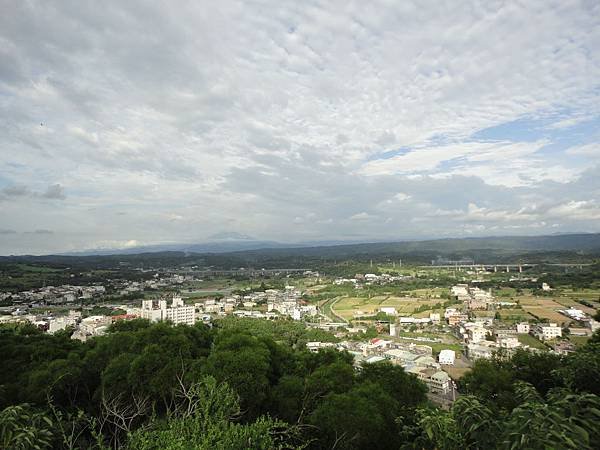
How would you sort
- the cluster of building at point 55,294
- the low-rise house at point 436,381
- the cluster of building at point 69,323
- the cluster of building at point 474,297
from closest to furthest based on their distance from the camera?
the low-rise house at point 436,381
the cluster of building at point 69,323
the cluster of building at point 474,297
the cluster of building at point 55,294

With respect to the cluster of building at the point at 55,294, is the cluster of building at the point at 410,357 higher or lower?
lower

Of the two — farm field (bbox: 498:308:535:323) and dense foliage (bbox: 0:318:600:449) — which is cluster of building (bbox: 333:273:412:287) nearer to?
farm field (bbox: 498:308:535:323)

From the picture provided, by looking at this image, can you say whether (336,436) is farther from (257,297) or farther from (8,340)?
(257,297)

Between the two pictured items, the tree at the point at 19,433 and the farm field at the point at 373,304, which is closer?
the tree at the point at 19,433

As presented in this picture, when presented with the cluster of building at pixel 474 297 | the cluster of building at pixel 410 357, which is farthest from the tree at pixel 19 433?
the cluster of building at pixel 474 297

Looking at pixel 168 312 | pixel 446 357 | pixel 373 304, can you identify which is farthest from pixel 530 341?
pixel 168 312

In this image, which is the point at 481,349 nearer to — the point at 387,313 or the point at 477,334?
the point at 477,334

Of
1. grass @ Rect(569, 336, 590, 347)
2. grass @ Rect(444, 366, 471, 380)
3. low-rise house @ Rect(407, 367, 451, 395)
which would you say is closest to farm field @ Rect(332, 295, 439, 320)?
grass @ Rect(569, 336, 590, 347)

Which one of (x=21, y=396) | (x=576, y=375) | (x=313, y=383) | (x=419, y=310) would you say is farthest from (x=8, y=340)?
(x=419, y=310)

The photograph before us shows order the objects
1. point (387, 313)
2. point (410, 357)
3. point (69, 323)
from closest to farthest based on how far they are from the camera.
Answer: point (410, 357), point (69, 323), point (387, 313)

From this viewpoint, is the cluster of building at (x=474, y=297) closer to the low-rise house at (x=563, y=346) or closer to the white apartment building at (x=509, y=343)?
the white apartment building at (x=509, y=343)
